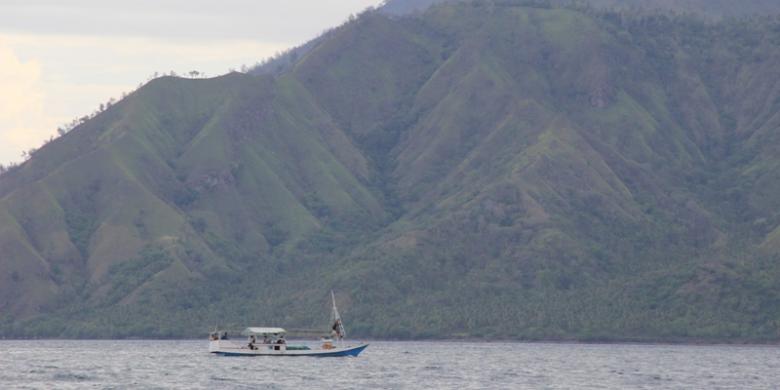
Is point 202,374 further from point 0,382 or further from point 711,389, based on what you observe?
point 711,389

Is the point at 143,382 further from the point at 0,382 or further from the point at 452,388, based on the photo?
the point at 452,388

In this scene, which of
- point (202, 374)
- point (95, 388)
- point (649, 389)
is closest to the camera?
point (95, 388)

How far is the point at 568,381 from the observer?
643ft

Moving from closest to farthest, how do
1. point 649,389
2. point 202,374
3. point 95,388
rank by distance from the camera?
point 95,388
point 649,389
point 202,374

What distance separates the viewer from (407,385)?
18238 centimetres

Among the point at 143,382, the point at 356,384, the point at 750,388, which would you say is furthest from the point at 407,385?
the point at 750,388

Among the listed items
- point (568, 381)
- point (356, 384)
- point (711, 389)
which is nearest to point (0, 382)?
point (356, 384)

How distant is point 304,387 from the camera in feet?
583

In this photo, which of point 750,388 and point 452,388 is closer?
point 452,388

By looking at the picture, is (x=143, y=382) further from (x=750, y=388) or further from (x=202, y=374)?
(x=750, y=388)

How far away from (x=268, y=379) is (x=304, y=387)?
13472mm

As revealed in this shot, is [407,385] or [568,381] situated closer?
[407,385]

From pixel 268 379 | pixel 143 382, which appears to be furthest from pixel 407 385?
pixel 143 382

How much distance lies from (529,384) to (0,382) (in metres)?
61.8
